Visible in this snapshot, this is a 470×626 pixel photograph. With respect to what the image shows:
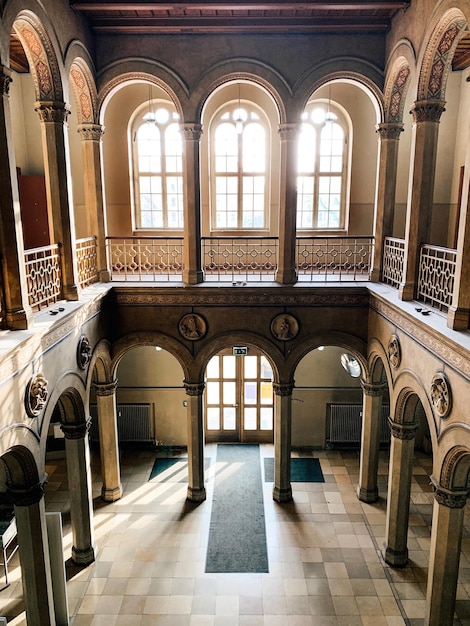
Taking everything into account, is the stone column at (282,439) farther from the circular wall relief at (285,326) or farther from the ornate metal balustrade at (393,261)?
the ornate metal balustrade at (393,261)

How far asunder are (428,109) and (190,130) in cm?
453

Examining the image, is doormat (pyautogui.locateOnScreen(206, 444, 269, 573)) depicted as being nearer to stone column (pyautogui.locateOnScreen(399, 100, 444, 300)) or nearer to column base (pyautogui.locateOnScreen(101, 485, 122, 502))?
column base (pyautogui.locateOnScreen(101, 485, 122, 502))

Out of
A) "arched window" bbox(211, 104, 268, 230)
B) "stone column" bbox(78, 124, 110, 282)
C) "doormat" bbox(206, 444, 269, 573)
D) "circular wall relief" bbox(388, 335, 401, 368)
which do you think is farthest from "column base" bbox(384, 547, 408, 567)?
"arched window" bbox(211, 104, 268, 230)

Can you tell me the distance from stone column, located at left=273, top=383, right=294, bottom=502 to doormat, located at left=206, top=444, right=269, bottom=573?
570 mm

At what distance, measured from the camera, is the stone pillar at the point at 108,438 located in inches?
424

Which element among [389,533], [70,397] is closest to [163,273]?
[70,397]

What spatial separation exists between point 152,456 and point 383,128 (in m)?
9.79

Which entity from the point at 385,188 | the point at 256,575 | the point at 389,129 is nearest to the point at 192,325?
the point at 256,575

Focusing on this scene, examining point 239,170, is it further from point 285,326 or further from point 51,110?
point 51,110

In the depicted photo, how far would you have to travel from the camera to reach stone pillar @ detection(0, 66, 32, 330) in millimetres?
6410

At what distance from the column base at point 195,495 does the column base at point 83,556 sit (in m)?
2.51

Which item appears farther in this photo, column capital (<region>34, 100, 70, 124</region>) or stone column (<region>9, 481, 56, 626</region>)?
column capital (<region>34, 100, 70, 124</region>)

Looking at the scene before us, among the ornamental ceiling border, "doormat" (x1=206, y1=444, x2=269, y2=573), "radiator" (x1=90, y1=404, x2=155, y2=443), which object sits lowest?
"doormat" (x1=206, y1=444, x2=269, y2=573)

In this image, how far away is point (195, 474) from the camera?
1102 cm
